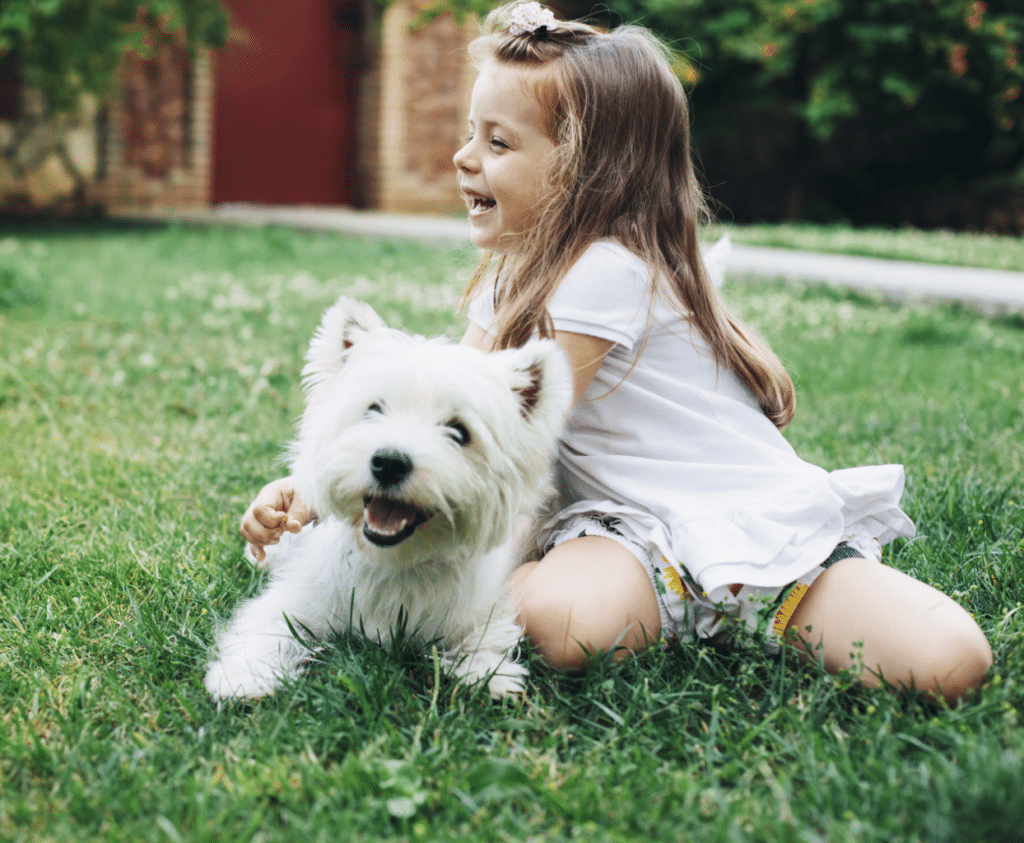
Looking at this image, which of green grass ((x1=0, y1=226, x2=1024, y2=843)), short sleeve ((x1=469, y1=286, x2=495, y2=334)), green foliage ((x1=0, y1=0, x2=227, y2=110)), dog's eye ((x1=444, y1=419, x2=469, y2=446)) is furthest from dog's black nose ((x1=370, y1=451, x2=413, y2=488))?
green foliage ((x1=0, y1=0, x2=227, y2=110))

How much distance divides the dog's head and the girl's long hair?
1.09 feet

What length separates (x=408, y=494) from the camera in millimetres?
1802

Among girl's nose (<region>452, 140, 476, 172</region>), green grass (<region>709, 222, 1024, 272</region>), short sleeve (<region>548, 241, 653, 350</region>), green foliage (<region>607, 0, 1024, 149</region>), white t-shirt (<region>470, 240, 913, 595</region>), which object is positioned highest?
green foliage (<region>607, 0, 1024, 149</region>)

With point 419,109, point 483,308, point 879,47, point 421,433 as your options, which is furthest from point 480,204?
point 879,47

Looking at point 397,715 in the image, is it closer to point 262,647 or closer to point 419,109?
point 262,647

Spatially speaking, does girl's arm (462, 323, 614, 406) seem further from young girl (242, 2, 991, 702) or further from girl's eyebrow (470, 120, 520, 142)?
girl's eyebrow (470, 120, 520, 142)

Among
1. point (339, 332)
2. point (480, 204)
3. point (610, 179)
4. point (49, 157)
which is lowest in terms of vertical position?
point (49, 157)

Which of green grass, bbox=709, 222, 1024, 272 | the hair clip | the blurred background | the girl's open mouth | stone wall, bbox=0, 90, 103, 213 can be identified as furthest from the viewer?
the blurred background

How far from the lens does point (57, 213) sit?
44.5 feet

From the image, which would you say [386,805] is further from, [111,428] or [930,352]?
[930,352]

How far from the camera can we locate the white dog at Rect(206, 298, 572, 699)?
72.2 inches

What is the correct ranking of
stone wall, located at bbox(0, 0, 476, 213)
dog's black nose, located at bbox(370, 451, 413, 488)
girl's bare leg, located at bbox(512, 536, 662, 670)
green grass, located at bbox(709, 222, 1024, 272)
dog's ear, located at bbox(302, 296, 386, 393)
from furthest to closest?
stone wall, located at bbox(0, 0, 476, 213)
green grass, located at bbox(709, 222, 1024, 272)
girl's bare leg, located at bbox(512, 536, 662, 670)
dog's ear, located at bbox(302, 296, 386, 393)
dog's black nose, located at bbox(370, 451, 413, 488)

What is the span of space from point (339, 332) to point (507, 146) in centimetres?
74

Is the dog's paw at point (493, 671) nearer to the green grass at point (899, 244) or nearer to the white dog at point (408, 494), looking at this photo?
the white dog at point (408, 494)
